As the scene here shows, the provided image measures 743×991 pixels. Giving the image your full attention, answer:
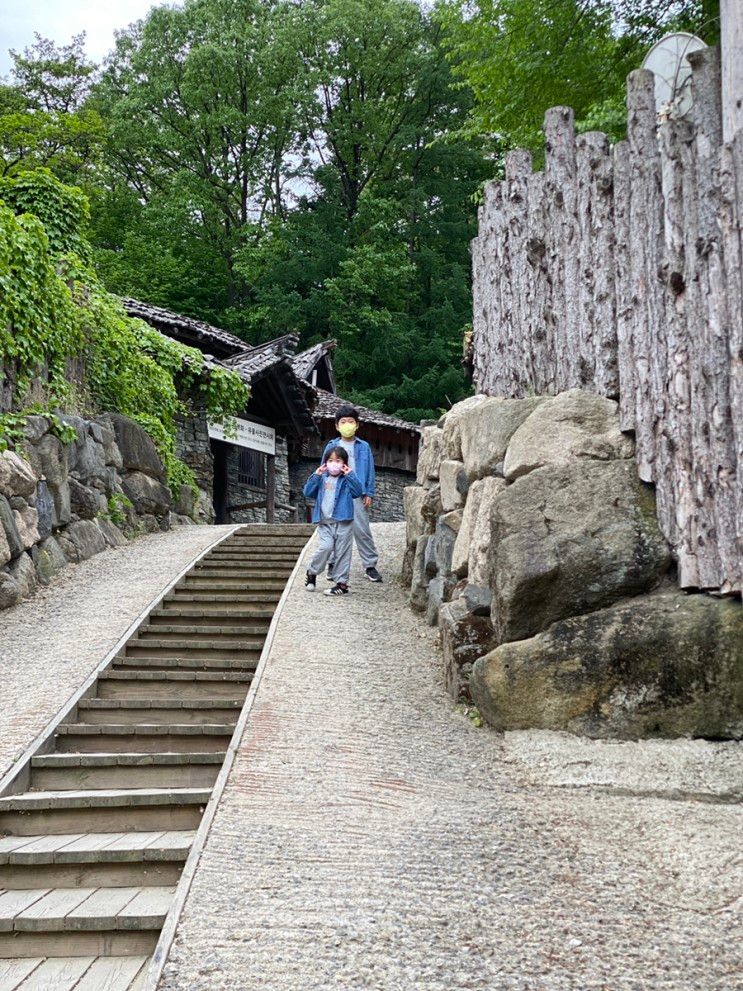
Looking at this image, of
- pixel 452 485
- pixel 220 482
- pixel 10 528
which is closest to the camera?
pixel 452 485

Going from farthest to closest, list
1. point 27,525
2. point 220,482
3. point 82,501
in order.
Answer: point 220,482 < point 82,501 < point 27,525

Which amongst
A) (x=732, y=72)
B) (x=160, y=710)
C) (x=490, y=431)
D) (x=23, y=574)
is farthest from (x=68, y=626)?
(x=732, y=72)

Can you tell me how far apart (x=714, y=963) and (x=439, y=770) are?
6.99 ft

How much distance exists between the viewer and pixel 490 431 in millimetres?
7012

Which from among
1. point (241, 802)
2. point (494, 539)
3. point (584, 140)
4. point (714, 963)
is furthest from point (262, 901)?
point (584, 140)

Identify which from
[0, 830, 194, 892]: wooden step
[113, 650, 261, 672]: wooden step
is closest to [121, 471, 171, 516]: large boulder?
[113, 650, 261, 672]: wooden step

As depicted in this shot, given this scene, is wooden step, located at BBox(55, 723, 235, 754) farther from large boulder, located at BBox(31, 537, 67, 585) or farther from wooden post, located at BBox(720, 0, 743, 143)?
wooden post, located at BBox(720, 0, 743, 143)

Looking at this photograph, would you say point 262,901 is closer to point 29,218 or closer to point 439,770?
point 439,770

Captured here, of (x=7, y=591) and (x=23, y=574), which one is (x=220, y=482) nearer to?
(x=23, y=574)

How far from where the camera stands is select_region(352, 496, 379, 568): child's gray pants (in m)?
10.0

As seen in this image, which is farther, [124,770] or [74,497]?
[74,497]

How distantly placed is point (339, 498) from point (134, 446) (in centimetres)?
559

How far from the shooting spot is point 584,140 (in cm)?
661

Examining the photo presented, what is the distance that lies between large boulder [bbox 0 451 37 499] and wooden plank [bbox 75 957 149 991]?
632 centimetres
